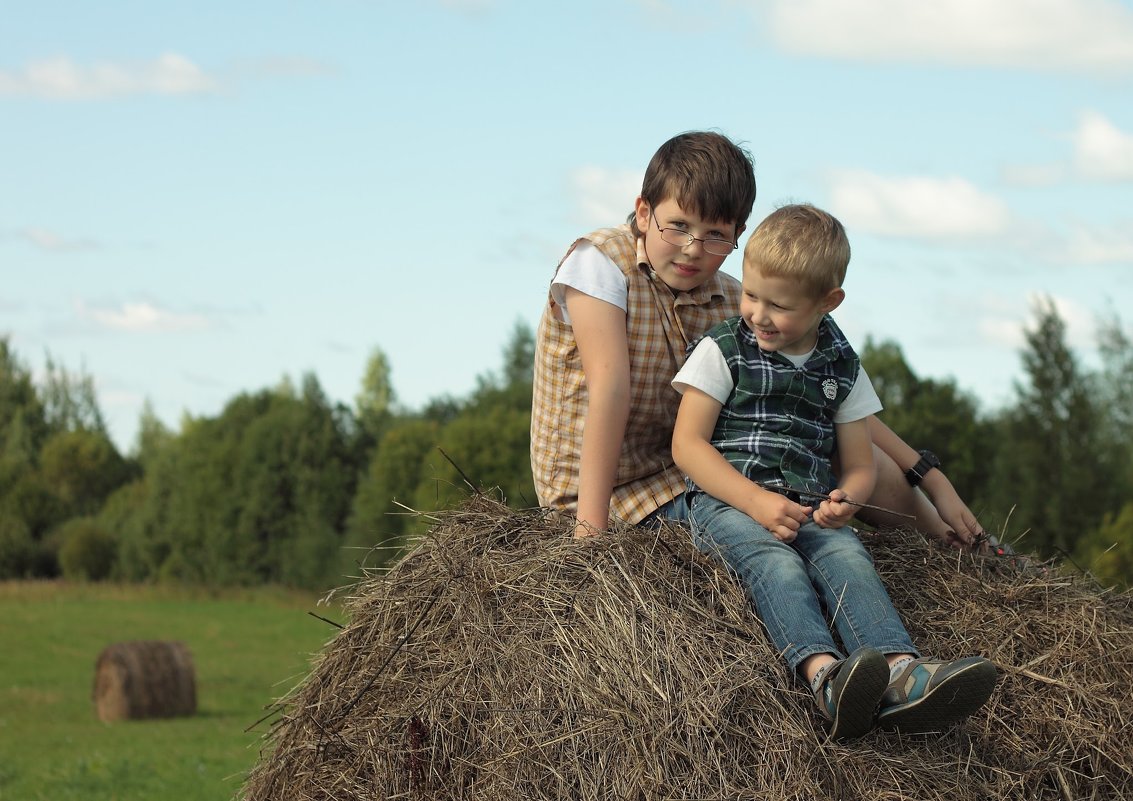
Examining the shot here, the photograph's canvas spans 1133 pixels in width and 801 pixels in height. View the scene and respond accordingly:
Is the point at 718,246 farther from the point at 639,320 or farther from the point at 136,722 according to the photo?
the point at 136,722

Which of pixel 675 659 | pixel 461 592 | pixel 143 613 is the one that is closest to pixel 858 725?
pixel 675 659

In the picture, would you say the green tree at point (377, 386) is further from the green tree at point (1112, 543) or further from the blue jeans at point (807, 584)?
the blue jeans at point (807, 584)

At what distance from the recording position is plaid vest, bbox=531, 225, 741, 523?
4.57 meters

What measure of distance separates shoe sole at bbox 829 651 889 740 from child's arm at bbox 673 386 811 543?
588mm

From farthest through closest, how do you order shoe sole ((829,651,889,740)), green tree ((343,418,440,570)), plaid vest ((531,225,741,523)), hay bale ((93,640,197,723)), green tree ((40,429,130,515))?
1. green tree ((40,429,130,515))
2. green tree ((343,418,440,570))
3. hay bale ((93,640,197,723))
4. plaid vest ((531,225,741,523))
5. shoe sole ((829,651,889,740))

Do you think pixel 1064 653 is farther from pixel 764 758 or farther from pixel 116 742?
pixel 116 742

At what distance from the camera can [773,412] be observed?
4.24 m

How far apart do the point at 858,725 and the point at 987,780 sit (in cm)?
51

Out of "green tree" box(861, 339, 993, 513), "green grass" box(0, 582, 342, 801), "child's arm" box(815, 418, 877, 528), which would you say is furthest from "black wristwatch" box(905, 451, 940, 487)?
"green tree" box(861, 339, 993, 513)

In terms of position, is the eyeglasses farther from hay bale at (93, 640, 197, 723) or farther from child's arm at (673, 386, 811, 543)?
hay bale at (93, 640, 197, 723)

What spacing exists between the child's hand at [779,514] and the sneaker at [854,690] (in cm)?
51

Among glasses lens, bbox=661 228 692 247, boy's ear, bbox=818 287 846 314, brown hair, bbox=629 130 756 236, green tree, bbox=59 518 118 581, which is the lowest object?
green tree, bbox=59 518 118 581

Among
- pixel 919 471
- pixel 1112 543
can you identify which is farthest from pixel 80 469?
pixel 919 471

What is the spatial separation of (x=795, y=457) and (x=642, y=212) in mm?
976
